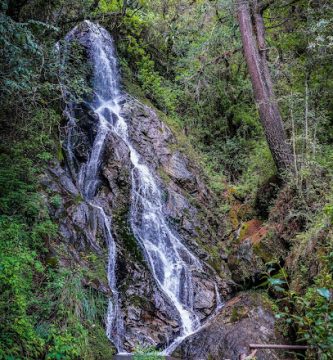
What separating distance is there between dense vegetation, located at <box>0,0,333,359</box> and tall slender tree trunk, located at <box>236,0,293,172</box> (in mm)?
332

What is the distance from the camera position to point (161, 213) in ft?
32.0

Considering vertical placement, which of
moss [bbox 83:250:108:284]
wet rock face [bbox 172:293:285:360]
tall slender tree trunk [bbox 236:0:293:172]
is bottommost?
wet rock face [bbox 172:293:285:360]

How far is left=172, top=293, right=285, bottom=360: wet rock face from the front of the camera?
6523 mm

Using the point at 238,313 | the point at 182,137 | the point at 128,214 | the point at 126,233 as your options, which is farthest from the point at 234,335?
the point at 182,137

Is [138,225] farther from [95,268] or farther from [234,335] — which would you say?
[234,335]

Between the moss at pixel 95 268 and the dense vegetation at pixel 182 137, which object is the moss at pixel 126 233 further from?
the dense vegetation at pixel 182 137

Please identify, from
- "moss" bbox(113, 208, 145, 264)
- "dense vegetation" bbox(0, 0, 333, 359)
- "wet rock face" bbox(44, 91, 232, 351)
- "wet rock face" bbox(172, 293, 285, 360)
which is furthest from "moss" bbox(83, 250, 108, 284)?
"wet rock face" bbox(172, 293, 285, 360)

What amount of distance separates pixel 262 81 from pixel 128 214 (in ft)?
16.4

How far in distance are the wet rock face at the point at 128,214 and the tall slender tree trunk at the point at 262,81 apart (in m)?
3.14

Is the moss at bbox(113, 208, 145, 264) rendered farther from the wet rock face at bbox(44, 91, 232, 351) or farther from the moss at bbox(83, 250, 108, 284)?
the moss at bbox(83, 250, 108, 284)

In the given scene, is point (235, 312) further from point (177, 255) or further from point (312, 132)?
point (312, 132)

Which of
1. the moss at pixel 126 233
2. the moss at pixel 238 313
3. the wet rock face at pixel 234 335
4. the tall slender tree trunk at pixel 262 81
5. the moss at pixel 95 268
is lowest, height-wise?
the wet rock face at pixel 234 335

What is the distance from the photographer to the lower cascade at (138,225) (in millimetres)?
7696

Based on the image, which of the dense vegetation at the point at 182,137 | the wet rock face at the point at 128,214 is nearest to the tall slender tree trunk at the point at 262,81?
the dense vegetation at the point at 182,137
